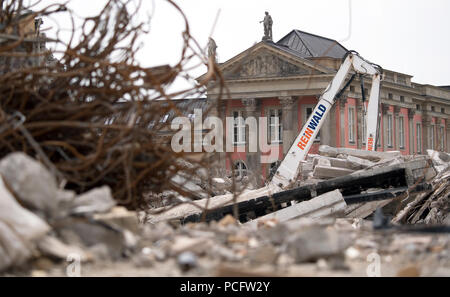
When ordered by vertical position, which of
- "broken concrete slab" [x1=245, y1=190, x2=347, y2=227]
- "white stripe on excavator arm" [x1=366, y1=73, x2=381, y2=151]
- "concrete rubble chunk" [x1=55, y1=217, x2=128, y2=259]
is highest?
"white stripe on excavator arm" [x1=366, y1=73, x2=381, y2=151]

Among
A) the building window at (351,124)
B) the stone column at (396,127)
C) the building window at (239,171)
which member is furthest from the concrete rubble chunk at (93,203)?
the stone column at (396,127)

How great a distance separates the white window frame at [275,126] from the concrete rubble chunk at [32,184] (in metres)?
49.6

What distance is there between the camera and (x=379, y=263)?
10.6 feet

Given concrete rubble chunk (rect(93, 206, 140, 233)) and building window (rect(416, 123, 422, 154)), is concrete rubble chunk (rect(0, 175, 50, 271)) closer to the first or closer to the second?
concrete rubble chunk (rect(93, 206, 140, 233))

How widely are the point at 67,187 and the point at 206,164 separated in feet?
3.05

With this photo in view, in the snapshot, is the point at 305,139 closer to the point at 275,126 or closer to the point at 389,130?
the point at 275,126

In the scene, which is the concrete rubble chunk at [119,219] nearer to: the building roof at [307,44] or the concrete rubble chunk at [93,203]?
the concrete rubble chunk at [93,203]

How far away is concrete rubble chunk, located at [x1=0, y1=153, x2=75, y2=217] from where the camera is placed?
314 centimetres

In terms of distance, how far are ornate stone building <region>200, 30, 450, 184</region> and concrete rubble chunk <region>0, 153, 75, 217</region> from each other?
141ft

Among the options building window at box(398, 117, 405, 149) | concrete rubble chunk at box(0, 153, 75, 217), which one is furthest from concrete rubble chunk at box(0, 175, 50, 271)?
building window at box(398, 117, 405, 149)

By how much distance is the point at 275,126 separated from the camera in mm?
54906

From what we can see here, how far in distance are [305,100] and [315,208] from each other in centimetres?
4306

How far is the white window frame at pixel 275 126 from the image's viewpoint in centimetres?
5388

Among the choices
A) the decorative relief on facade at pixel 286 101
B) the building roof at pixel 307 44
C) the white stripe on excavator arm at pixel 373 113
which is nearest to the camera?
the white stripe on excavator arm at pixel 373 113
